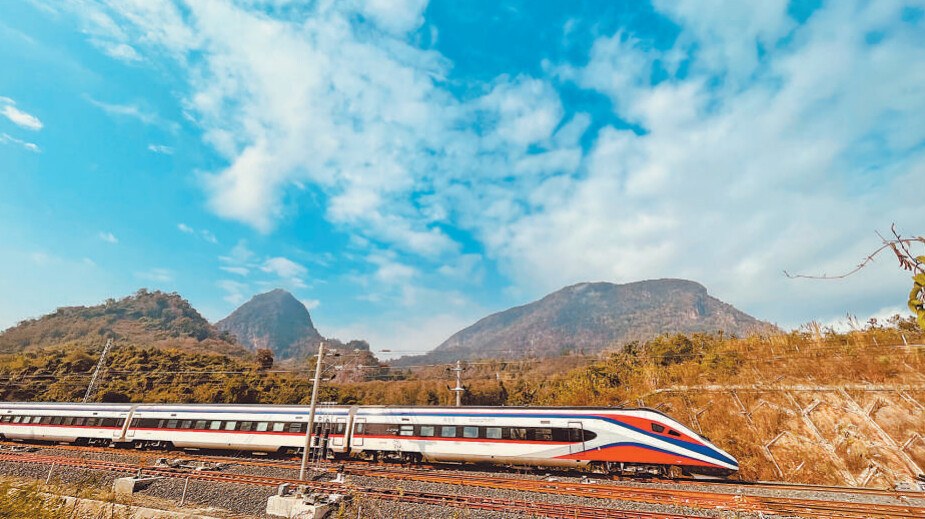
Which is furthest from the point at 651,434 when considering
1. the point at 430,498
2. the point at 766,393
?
the point at 766,393

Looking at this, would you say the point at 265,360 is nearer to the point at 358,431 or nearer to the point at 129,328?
the point at 358,431

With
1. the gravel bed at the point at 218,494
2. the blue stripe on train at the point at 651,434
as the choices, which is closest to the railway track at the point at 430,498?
the gravel bed at the point at 218,494

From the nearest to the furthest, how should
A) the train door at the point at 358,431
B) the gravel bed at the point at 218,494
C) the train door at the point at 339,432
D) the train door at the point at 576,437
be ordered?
the gravel bed at the point at 218,494 → the train door at the point at 576,437 → the train door at the point at 358,431 → the train door at the point at 339,432

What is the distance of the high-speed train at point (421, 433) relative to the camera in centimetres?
1748

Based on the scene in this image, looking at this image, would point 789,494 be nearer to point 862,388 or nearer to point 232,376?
point 862,388

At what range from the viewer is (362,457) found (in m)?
24.6

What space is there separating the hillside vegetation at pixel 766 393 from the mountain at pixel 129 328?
69.5 metres

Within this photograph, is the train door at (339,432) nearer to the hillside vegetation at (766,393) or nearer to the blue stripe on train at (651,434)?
the blue stripe on train at (651,434)

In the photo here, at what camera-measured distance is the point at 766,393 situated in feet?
79.7

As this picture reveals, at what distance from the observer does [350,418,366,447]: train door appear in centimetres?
2214

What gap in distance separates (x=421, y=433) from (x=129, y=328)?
519 ft

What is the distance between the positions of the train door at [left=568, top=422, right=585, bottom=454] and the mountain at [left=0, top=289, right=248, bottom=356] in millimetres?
106667

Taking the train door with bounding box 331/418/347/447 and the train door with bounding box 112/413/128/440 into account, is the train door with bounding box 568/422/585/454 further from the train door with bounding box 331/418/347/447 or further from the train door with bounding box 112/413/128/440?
the train door with bounding box 112/413/128/440

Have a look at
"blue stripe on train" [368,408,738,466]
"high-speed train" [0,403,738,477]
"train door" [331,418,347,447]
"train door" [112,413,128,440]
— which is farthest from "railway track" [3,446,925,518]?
"train door" [112,413,128,440]
